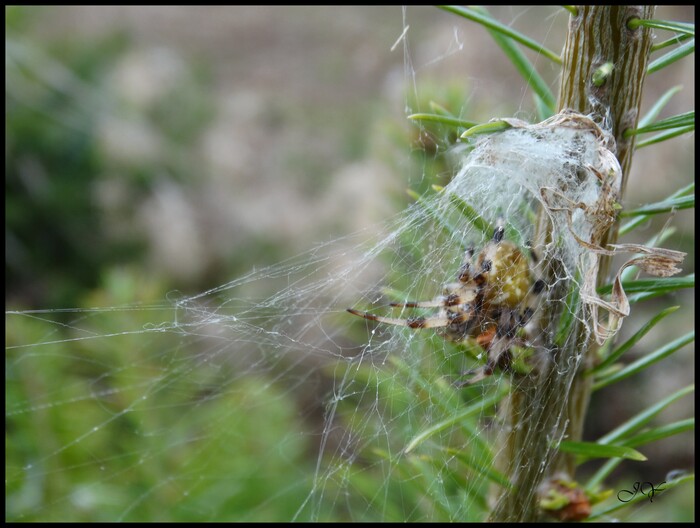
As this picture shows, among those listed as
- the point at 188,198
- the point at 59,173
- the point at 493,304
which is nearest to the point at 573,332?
the point at 493,304

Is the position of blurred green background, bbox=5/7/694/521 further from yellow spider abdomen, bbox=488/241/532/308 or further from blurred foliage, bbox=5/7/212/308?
yellow spider abdomen, bbox=488/241/532/308

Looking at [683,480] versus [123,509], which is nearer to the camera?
[683,480]

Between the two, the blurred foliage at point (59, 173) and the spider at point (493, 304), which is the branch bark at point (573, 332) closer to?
the spider at point (493, 304)

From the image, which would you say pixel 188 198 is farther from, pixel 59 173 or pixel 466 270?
pixel 466 270

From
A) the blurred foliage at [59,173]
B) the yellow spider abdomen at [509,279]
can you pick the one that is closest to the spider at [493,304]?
the yellow spider abdomen at [509,279]

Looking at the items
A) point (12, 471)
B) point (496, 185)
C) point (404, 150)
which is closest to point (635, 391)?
point (404, 150)

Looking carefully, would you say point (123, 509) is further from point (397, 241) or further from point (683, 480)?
point (683, 480)

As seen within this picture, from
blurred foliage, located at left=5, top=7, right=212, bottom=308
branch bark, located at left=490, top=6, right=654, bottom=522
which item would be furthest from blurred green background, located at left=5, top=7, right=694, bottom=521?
branch bark, located at left=490, top=6, right=654, bottom=522

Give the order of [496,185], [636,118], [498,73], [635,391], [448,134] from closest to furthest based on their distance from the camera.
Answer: [636,118], [496,185], [448,134], [635,391], [498,73]
